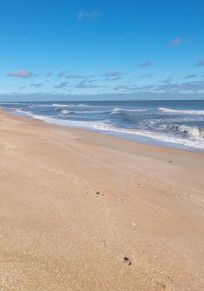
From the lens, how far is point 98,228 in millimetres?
4770

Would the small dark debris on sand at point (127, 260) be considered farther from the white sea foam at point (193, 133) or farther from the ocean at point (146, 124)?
the white sea foam at point (193, 133)

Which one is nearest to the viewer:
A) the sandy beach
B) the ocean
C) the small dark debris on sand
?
the sandy beach

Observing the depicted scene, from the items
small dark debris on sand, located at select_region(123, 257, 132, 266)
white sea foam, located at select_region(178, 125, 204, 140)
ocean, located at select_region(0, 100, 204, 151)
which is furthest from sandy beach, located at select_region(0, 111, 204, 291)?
white sea foam, located at select_region(178, 125, 204, 140)

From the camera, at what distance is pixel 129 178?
26.6 feet

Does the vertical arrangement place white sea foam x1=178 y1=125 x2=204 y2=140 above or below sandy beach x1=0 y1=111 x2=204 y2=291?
below

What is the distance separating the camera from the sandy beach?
3.56m

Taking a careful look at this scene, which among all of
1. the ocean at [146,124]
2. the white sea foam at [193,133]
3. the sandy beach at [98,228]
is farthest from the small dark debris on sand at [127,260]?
the white sea foam at [193,133]

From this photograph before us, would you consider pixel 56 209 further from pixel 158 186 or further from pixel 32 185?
pixel 158 186

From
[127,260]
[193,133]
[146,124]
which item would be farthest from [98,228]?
[146,124]

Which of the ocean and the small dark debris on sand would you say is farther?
the ocean

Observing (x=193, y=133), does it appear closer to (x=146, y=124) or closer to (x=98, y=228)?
(x=146, y=124)

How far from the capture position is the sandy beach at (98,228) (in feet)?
11.7

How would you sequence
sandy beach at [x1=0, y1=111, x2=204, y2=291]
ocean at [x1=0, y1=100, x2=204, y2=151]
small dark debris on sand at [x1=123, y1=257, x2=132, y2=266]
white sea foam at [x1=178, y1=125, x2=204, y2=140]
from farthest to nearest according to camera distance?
white sea foam at [x1=178, y1=125, x2=204, y2=140], ocean at [x1=0, y1=100, x2=204, y2=151], small dark debris on sand at [x1=123, y1=257, x2=132, y2=266], sandy beach at [x1=0, y1=111, x2=204, y2=291]

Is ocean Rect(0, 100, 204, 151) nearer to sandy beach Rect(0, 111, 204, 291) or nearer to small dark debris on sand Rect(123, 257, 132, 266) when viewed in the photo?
sandy beach Rect(0, 111, 204, 291)
